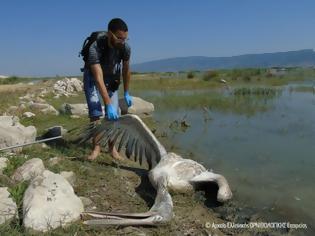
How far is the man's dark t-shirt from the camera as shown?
605cm

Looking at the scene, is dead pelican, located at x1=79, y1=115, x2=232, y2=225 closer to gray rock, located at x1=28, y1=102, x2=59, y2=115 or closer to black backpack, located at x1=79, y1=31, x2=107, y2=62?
black backpack, located at x1=79, y1=31, x2=107, y2=62

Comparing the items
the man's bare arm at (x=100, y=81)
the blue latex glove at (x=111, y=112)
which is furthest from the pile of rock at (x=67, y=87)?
the blue latex glove at (x=111, y=112)

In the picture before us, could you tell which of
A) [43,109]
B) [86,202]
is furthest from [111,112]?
[43,109]

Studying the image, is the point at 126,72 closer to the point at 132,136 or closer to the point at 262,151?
the point at 132,136

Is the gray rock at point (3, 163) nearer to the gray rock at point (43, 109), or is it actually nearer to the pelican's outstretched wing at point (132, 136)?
the pelican's outstretched wing at point (132, 136)

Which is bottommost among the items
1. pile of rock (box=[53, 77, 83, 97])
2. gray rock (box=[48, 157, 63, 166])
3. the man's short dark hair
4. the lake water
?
pile of rock (box=[53, 77, 83, 97])

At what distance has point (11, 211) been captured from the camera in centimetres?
396

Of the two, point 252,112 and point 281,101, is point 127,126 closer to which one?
point 252,112

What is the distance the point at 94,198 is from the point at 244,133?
16.1ft

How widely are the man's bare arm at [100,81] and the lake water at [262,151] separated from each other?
1888 mm

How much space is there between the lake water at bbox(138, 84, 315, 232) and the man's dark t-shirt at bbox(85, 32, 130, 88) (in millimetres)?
1900

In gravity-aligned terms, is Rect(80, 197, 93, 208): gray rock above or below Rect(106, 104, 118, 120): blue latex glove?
below

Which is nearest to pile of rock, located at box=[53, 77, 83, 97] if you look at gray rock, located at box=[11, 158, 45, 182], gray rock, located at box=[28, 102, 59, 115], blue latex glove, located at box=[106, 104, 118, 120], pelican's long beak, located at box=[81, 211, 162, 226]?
gray rock, located at box=[28, 102, 59, 115]

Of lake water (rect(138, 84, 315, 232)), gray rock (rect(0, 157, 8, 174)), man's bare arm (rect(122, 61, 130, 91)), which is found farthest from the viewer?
man's bare arm (rect(122, 61, 130, 91))
